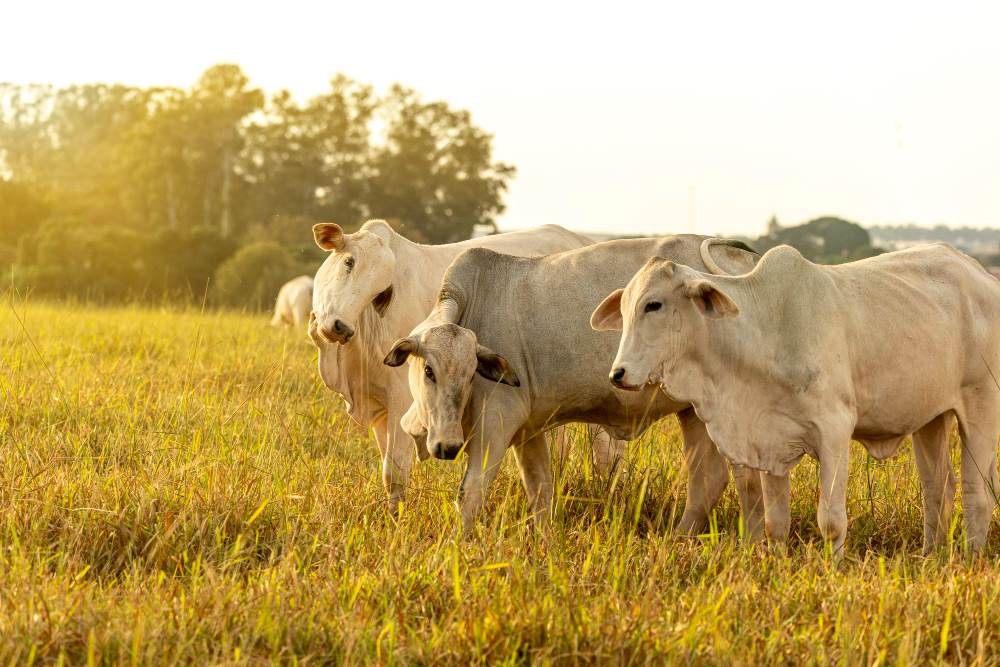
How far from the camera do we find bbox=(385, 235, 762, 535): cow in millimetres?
5039

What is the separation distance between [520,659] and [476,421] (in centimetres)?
173

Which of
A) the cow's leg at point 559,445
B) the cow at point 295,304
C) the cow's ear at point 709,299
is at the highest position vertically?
the cow's ear at point 709,299

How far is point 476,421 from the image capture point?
5.13 m

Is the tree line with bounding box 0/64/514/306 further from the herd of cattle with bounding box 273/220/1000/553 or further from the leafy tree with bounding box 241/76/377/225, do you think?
the herd of cattle with bounding box 273/220/1000/553

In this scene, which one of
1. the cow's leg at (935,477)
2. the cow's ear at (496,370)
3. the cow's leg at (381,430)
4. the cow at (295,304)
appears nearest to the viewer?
the cow's ear at (496,370)

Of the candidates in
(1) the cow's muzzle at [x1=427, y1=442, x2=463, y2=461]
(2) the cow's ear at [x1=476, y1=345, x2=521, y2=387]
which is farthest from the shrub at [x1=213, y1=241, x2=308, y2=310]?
(1) the cow's muzzle at [x1=427, y1=442, x2=463, y2=461]

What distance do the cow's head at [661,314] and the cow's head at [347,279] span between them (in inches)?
69.8

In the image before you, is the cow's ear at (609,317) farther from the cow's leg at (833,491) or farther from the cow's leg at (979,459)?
the cow's leg at (979,459)

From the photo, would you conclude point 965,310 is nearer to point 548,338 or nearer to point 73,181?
point 548,338

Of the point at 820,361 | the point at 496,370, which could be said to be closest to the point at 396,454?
the point at 496,370

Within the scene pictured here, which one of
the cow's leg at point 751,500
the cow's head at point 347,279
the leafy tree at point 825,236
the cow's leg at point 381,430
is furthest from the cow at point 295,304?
the cow's leg at point 751,500

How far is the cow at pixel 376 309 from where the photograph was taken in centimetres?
618

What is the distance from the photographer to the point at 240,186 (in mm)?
45750

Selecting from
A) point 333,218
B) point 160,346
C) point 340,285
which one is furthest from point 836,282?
point 333,218
